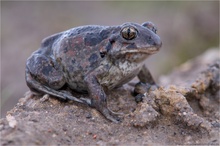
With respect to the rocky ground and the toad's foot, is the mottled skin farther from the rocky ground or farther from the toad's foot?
the rocky ground

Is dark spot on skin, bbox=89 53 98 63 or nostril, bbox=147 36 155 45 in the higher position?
nostril, bbox=147 36 155 45

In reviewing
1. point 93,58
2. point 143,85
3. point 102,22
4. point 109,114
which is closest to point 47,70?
point 93,58

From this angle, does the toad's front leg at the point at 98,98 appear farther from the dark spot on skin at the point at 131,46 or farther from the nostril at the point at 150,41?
the nostril at the point at 150,41

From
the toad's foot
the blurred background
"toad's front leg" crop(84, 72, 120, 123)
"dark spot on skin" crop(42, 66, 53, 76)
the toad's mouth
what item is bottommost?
the blurred background

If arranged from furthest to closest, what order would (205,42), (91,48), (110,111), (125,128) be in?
(205,42)
(91,48)
(110,111)
(125,128)

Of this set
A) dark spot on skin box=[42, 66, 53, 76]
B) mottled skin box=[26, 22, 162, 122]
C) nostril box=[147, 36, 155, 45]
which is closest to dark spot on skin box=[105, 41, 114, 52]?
mottled skin box=[26, 22, 162, 122]

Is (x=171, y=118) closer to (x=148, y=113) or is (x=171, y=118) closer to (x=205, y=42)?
(x=148, y=113)

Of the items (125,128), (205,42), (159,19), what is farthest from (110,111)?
(159,19)

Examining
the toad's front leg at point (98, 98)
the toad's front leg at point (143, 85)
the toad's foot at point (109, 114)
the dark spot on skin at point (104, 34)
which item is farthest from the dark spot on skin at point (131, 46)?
the toad's foot at point (109, 114)
